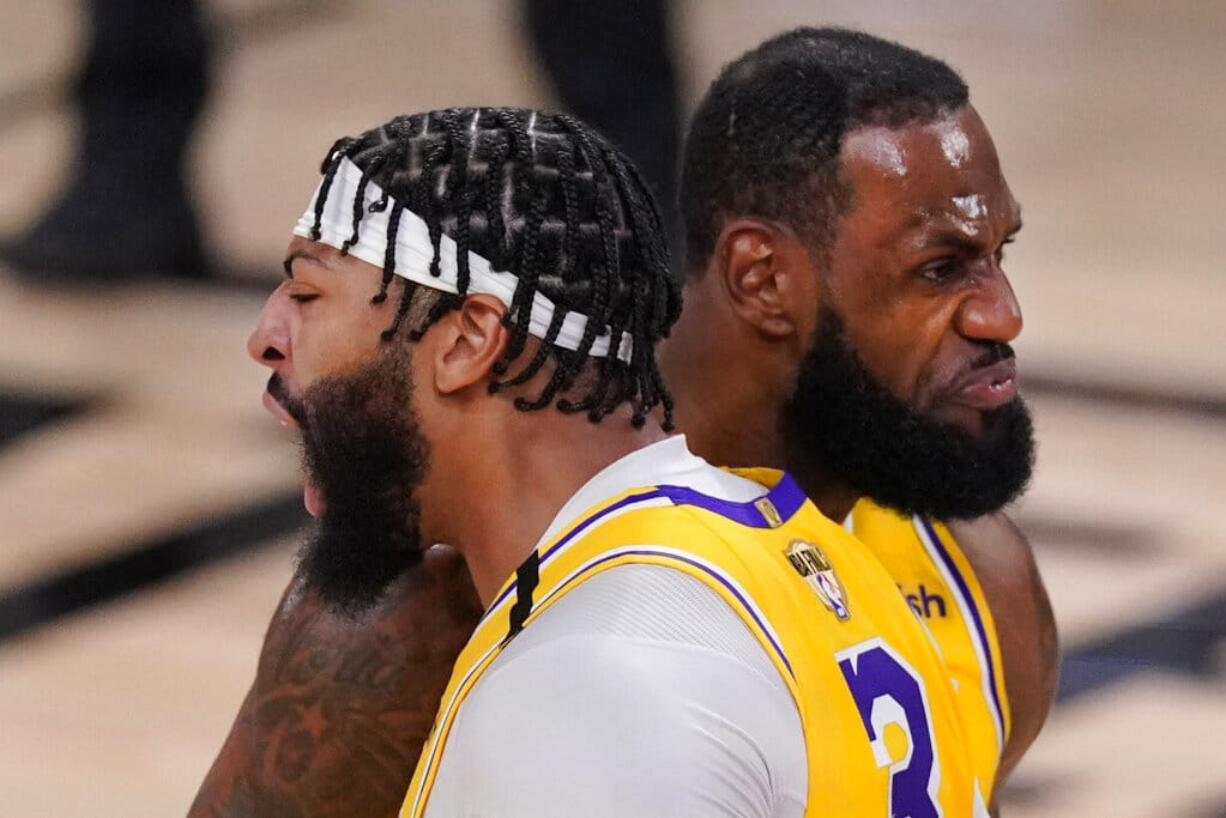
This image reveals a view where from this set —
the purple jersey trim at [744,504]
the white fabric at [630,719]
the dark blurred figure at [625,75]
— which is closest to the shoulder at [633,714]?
the white fabric at [630,719]

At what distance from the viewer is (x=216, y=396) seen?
5.77 metres

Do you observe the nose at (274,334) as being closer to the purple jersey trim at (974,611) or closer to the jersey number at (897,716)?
the jersey number at (897,716)

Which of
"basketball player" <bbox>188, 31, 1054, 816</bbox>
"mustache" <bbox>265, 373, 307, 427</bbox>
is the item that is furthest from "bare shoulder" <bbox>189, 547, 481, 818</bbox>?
"mustache" <bbox>265, 373, 307, 427</bbox>

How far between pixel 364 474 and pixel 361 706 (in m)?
0.36

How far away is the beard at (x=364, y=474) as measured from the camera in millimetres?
2080

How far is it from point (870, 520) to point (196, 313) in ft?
12.7

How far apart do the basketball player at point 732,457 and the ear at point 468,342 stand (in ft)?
1.28

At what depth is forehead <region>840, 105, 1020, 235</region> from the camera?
7.84 ft

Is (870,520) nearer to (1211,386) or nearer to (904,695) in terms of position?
(904,695)

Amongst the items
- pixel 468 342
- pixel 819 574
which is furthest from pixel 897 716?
pixel 468 342

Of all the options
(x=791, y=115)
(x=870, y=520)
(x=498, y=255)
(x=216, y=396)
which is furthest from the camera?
(x=216, y=396)

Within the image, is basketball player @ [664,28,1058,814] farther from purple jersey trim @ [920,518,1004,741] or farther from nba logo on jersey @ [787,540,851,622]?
nba logo on jersey @ [787,540,851,622]

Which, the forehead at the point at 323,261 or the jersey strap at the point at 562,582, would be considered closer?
the jersey strap at the point at 562,582

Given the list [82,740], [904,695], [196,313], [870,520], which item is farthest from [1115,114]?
[904,695]
